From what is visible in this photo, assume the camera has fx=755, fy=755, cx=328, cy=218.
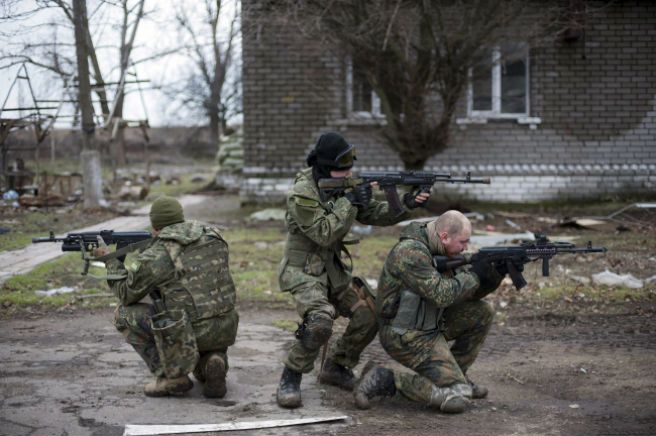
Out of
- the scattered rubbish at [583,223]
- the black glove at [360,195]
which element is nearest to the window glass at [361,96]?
the scattered rubbish at [583,223]

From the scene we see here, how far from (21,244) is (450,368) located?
7.36 m

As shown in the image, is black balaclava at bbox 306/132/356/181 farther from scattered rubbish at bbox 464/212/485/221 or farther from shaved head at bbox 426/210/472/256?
scattered rubbish at bbox 464/212/485/221

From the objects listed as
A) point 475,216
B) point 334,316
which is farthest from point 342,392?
point 475,216

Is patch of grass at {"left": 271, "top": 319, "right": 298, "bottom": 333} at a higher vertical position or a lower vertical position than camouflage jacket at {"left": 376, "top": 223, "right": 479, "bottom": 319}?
lower

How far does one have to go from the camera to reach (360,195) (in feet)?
17.0

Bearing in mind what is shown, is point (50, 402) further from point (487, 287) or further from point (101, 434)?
point (487, 287)

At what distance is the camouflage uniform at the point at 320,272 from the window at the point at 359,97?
403 inches

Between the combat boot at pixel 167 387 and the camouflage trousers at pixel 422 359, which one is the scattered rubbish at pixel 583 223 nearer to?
the camouflage trousers at pixel 422 359

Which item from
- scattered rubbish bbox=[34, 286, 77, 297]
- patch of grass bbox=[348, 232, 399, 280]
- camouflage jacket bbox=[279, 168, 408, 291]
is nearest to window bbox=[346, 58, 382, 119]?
patch of grass bbox=[348, 232, 399, 280]

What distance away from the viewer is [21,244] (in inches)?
402

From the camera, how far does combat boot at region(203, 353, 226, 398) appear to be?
4840 mm

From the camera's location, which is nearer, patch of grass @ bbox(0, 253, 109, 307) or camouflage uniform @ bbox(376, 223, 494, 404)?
camouflage uniform @ bbox(376, 223, 494, 404)

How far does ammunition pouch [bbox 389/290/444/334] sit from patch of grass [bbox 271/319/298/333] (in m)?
2.25

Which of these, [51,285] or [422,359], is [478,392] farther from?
[51,285]
